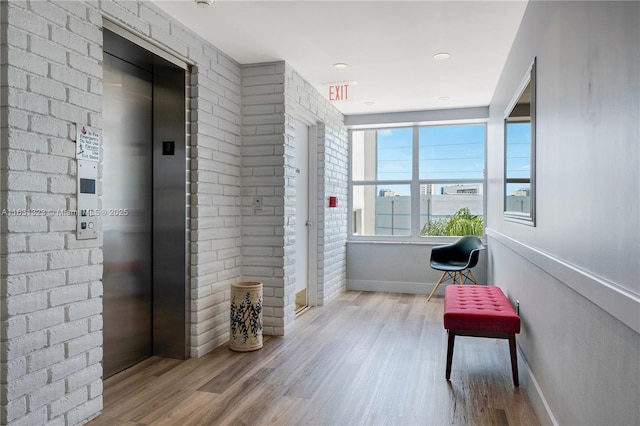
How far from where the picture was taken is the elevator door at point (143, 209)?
3061mm

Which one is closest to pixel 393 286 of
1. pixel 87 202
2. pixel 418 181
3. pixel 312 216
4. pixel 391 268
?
pixel 391 268

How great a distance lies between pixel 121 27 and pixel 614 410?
301 cm

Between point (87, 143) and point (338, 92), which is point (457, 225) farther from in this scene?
point (87, 143)

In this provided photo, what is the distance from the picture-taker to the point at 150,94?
342cm

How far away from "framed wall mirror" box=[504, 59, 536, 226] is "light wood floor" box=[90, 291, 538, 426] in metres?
1.10

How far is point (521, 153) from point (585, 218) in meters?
1.58

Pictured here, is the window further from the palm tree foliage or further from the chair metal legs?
the chair metal legs

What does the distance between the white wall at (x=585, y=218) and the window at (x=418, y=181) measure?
332 cm

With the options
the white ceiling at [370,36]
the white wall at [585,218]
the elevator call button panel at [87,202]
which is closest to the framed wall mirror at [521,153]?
the white wall at [585,218]

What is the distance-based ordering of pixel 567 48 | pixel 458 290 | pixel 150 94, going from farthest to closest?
pixel 458 290 < pixel 150 94 < pixel 567 48

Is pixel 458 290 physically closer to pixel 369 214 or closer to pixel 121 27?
pixel 369 214

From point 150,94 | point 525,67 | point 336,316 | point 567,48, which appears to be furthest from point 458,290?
point 150,94

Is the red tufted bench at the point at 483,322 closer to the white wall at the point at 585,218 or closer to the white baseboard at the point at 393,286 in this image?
the white wall at the point at 585,218

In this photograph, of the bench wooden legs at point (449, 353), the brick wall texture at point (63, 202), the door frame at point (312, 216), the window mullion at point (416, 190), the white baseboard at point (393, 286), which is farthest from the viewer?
the window mullion at point (416, 190)
